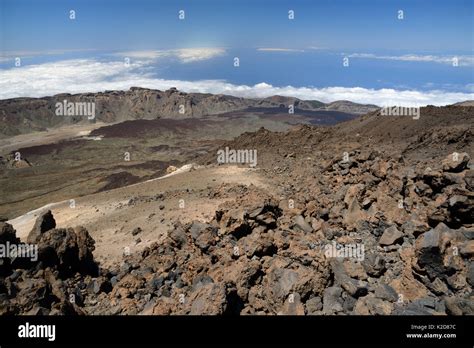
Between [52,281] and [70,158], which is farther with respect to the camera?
[70,158]

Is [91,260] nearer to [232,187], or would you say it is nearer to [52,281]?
[52,281]

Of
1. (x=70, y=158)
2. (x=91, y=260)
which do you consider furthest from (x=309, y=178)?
(x=70, y=158)
